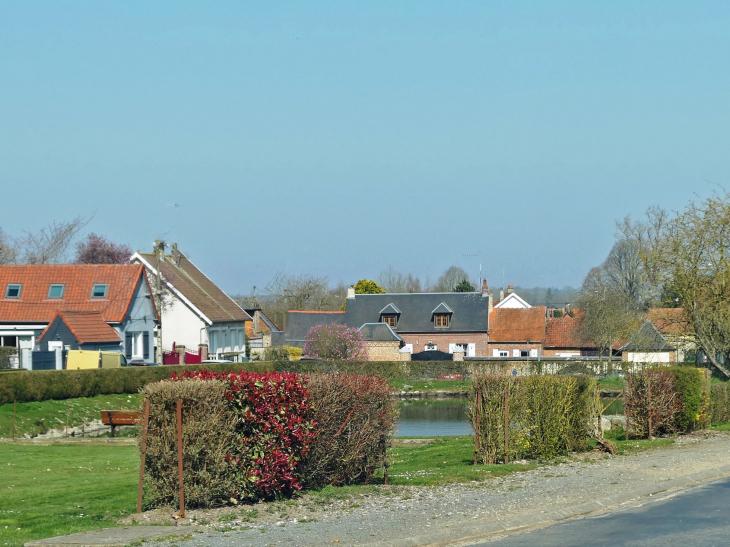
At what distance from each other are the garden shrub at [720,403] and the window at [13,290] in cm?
4052

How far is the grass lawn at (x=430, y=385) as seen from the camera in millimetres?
57875

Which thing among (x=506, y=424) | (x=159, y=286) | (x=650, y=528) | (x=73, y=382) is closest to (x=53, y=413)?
(x=73, y=382)

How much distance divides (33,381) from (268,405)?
2353 centimetres

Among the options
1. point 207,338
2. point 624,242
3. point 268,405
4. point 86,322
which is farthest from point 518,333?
point 268,405

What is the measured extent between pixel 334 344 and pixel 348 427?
47862 millimetres

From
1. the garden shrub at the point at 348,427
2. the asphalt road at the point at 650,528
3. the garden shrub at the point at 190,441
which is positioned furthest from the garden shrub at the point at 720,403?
the garden shrub at the point at 190,441

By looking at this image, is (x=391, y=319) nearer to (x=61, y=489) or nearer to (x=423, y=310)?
(x=423, y=310)

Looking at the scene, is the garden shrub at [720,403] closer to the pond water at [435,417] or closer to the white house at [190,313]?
the pond water at [435,417]

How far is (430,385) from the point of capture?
59.2m

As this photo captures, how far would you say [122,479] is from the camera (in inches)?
625

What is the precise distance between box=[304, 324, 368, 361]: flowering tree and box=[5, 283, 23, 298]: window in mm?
20855

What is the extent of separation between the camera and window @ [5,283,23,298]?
5047 cm

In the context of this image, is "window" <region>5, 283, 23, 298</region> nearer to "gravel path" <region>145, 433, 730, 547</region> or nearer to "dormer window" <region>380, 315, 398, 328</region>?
"dormer window" <region>380, 315, 398, 328</region>

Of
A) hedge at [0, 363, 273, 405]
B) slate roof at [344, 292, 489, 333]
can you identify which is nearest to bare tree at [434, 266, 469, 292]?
slate roof at [344, 292, 489, 333]
